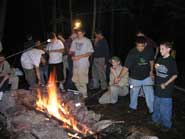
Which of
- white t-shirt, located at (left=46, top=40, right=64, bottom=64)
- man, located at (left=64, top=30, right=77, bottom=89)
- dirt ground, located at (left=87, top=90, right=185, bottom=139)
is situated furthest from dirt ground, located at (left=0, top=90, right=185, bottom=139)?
white t-shirt, located at (left=46, top=40, right=64, bottom=64)

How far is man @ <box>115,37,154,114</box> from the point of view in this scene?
28.7ft

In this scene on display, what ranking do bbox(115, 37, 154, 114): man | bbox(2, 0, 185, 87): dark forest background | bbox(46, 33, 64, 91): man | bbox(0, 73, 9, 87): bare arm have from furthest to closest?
bbox(2, 0, 185, 87): dark forest background
bbox(46, 33, 64, 91): man
bbox(0, 73, 9, 87): bare arm
bbox(115, 37, 154, 114): man

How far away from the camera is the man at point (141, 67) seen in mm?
8750

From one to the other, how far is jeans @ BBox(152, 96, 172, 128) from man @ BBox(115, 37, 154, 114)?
0.80m

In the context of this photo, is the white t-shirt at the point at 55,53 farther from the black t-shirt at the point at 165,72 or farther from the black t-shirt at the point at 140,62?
the black t-shirt at the point at 165,72

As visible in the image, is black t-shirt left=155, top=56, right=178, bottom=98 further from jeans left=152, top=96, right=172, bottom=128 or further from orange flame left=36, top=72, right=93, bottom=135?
orange flame left=36, top=72, right=93, bottom=135

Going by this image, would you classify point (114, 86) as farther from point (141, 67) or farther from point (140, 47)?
point (140, 47)

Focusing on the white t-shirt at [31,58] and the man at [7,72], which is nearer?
the man at [7,72]

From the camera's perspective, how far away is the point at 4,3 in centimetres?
1477

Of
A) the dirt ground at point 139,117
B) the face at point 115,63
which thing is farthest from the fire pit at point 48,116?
the face at point 115,63

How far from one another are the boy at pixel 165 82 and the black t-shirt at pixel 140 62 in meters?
0.92

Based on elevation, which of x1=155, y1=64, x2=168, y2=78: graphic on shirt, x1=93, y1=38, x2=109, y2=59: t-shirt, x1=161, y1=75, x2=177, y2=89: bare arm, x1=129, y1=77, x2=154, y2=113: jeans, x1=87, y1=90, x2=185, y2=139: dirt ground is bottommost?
x1=87, y1=90, x2=185, y2=139: dirt ground

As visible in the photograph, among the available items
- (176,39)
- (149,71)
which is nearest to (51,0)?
(176,39)

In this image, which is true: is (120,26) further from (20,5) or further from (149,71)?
(149,71)
